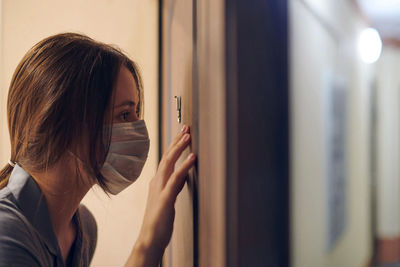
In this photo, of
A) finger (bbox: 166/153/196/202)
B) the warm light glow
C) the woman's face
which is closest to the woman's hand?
finger (bbox: 166/153/196/202)

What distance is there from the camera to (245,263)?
333 mm

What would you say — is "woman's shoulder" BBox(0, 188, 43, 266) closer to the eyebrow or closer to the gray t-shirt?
the gray t-shirt

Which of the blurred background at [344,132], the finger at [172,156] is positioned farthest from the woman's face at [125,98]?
the blurred background at [344,132]

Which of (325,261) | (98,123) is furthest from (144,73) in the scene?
(325,261)

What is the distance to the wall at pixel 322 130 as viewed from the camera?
8.9 inches

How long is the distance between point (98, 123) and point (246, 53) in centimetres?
32

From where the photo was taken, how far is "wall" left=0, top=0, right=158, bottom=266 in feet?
2.06

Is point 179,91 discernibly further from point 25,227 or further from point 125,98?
point 25,227

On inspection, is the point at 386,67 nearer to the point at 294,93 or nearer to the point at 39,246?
the point at 294,93

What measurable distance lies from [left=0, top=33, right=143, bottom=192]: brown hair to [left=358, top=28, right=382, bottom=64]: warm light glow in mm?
422

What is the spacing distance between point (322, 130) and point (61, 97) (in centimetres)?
42

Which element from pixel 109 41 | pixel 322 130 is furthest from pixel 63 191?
pixel 322 130

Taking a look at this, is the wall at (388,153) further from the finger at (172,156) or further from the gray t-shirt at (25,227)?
the gray t-shirt at (25,227)

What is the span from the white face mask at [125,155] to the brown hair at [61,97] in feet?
0.08
